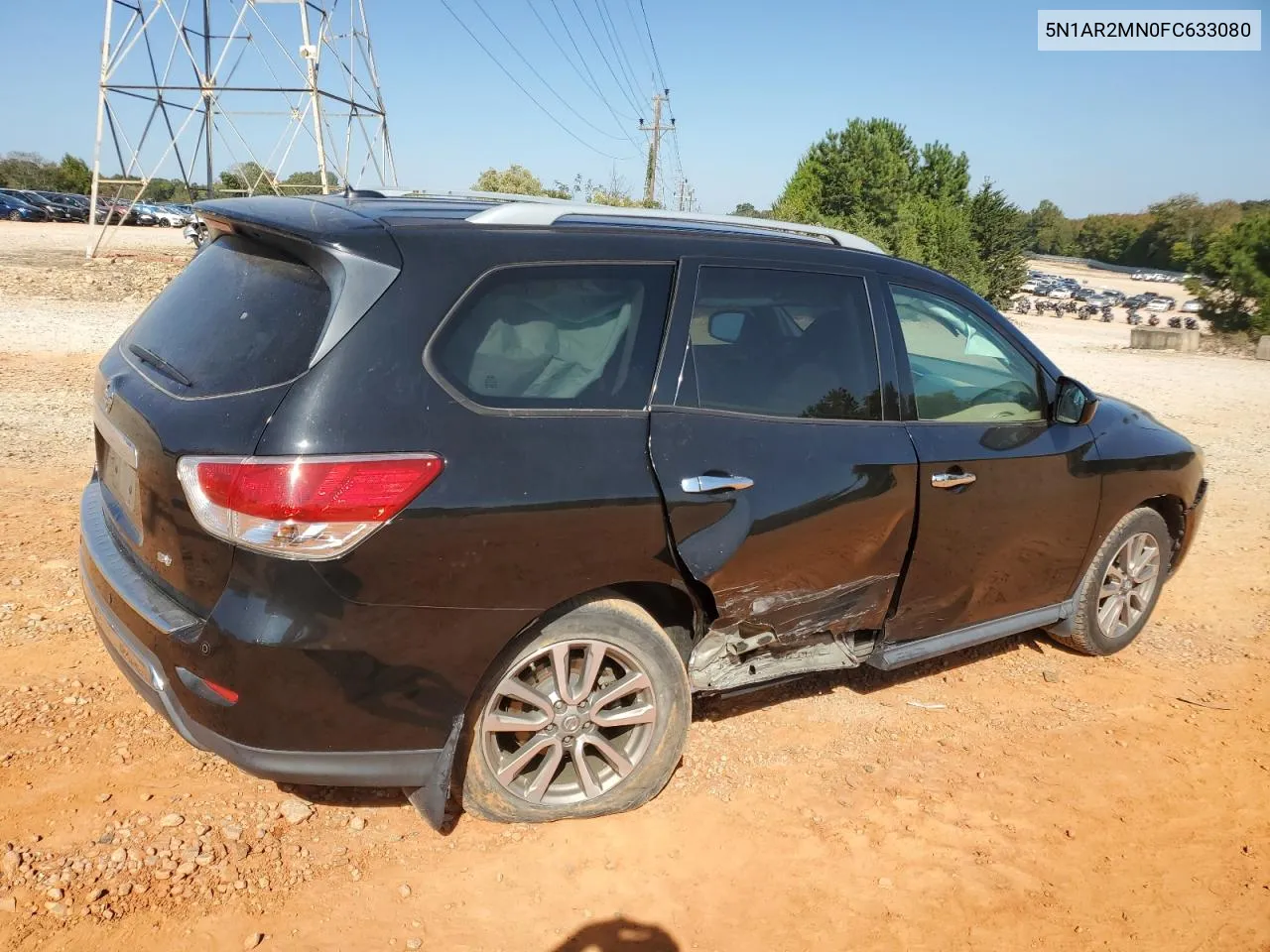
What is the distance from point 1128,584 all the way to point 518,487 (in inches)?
139

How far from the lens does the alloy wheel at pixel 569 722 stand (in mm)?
2949

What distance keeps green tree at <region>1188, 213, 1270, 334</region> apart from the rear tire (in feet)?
81.0

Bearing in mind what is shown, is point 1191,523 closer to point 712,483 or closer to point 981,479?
point 981,479

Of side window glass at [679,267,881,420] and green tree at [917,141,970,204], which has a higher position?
green tree at [917,141,970,204]

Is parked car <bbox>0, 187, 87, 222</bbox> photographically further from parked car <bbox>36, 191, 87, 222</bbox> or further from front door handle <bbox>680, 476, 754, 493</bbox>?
front door handle <bbox>680, 476, 754, 493</bbox>

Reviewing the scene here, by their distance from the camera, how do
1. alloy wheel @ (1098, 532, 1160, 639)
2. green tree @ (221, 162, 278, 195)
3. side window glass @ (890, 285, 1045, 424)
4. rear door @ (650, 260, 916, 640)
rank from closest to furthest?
rear door @ (650, 260, 916, 640) < side window glass @ (890, 285, 1045, 424) < alloy wheel @ (1098, 532, 1160, 639) < green tree @ (221, 162, 278, 195)

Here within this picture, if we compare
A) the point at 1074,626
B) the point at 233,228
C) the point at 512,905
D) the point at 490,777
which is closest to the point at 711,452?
the point at 490,777

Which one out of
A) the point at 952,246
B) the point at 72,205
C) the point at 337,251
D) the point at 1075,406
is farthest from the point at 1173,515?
the point at 72,205

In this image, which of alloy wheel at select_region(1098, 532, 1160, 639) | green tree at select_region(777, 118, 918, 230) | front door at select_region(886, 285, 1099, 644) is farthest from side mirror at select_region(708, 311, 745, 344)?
green tree at select_region(777, 118, 918, 230)

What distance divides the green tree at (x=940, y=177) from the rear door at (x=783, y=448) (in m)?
49.9

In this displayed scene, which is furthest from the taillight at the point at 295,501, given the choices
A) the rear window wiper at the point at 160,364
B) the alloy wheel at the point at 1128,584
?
the alloy wheel at the point at 1128,584

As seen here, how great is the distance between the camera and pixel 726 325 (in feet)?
10.8

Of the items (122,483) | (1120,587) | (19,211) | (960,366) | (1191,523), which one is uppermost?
(960,366)

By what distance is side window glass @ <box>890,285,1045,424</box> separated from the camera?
382cm
